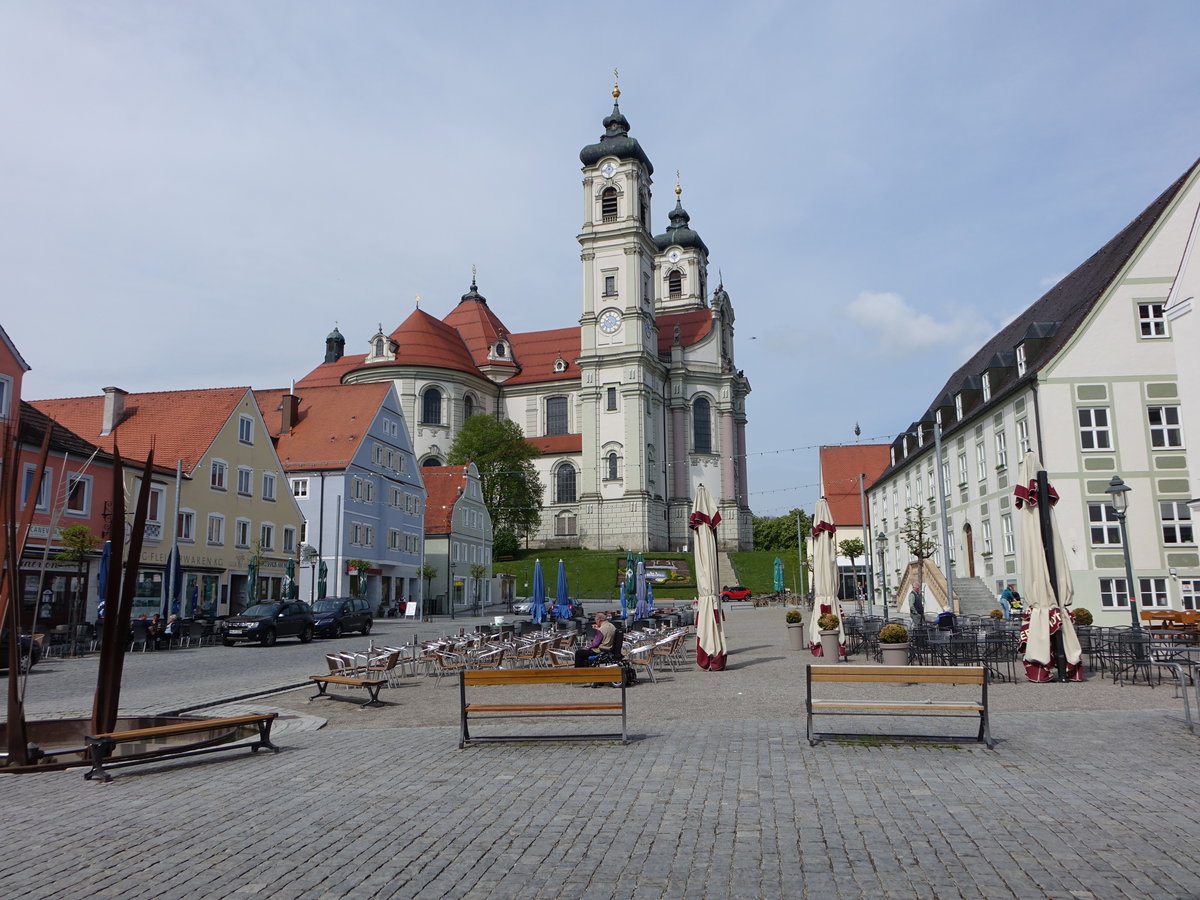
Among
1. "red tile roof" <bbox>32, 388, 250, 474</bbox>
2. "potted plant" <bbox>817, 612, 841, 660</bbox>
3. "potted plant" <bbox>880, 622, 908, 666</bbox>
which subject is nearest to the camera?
"potted plant" <bbox>880, 622, 908, 666</bbox>

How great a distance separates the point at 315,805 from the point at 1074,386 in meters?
29.5

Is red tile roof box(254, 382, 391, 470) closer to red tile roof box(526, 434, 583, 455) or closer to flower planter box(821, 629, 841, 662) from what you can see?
flower planter box(821, 629, 841, 662)

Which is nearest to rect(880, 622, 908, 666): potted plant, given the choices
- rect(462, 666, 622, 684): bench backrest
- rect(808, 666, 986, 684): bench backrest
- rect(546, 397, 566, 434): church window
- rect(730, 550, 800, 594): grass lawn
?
Result: rect(808, 666, 986, 684): bench backrest

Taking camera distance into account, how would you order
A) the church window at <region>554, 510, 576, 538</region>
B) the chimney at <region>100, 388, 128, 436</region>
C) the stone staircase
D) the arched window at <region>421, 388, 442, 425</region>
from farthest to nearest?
the arched window at <region>421, 388, 442, 425</region> < the church window at <region>554, 510, 576, 538</region> < the chimney at <region>100, 388, 128, 436</region> < the stone staircase

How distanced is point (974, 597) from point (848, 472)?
33381 millimetres

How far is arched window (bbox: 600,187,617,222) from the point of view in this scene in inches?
3280

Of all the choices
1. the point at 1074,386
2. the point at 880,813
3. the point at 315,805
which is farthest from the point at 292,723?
the point at 1074,386

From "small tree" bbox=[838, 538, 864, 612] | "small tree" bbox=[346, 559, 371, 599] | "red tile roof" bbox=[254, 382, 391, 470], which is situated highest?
"red tile roof" bbox=[254, 382, 391, 470]

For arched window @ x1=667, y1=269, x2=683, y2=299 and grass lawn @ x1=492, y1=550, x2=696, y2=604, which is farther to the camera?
arched window @ x1=667, y1=269, x2=683, y2=299

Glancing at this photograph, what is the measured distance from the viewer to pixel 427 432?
8244cm

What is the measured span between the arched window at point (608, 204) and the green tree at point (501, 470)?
20208 mm

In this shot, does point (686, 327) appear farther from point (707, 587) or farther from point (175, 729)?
point (175, 729)

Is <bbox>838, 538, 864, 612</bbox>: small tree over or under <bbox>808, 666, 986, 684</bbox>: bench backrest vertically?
over

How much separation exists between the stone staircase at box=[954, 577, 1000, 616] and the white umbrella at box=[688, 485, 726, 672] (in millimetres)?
20144
